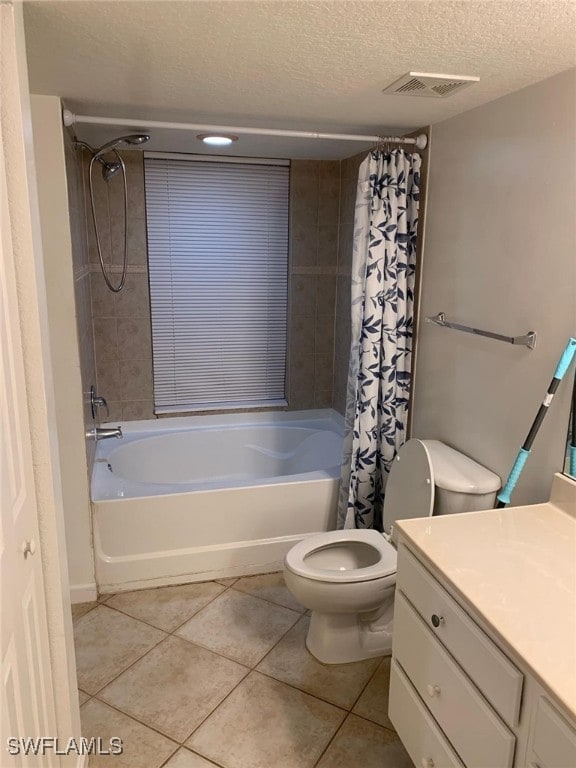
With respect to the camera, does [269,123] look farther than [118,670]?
Yes

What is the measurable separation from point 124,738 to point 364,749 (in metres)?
0.80

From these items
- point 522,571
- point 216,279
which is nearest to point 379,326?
point 216,279

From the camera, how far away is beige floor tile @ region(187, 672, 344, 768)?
1.88 m

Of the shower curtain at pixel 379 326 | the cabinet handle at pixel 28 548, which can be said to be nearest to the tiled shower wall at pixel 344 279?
the shower curtain at pixel 379 326

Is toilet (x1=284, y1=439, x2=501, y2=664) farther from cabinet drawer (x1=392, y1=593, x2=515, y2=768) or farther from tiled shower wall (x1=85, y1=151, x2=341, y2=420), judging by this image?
tiled shower wall (x1=85, y1=151, x2=341, y2=420)

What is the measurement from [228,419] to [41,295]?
2.33m

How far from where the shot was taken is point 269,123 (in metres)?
2.49

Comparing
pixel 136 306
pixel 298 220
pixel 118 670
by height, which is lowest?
pixel 118 670

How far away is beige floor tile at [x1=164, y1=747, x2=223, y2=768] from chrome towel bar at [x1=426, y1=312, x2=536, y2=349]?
5.53ft

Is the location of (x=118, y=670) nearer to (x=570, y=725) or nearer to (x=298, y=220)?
(x=570, y=725)

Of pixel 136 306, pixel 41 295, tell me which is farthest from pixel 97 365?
pixel 41 295

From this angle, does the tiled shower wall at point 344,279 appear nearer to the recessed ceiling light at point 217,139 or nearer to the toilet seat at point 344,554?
the recessed ceiling light at point 217,139

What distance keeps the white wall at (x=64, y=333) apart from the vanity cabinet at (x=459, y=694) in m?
1.52

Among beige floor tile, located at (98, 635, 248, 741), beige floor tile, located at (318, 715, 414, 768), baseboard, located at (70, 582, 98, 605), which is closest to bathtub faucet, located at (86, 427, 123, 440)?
baseboard, located at (70, 582, 98, 605)
